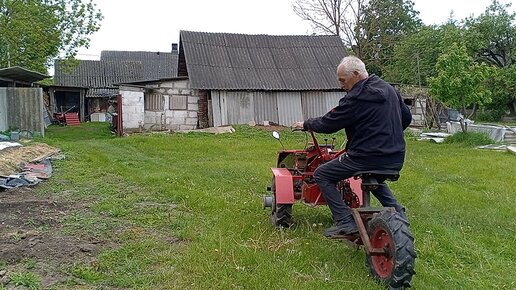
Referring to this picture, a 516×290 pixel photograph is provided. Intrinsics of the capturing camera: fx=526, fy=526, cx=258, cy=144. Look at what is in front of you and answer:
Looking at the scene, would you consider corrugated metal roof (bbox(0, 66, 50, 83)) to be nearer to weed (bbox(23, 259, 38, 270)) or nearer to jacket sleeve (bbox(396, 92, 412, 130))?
weed (bbox(23, 259, 38, 270))

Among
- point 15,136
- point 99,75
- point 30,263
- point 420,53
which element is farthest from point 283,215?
point 420,53

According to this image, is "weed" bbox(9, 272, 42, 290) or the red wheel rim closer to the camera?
"weed" bbox(9, 272, 42, 290)

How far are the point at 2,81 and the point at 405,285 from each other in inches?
783

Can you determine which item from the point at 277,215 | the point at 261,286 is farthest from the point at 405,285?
the point at 277,215

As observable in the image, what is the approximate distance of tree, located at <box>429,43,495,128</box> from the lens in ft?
61.8

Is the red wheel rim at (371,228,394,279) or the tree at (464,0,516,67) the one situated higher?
the tree at (464,0,516,67)

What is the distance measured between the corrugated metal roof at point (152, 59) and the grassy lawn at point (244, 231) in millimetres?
35088

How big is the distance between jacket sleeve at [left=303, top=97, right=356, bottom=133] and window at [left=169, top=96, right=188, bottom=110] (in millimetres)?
19082

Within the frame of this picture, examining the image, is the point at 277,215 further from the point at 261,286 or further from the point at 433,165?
the point at 433,165

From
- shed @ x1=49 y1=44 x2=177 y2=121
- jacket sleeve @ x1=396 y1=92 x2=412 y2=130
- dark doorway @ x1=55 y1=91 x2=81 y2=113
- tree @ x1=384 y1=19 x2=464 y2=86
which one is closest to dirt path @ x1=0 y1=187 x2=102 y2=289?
jacket sleeve @ x1=396 y1=92 x2=412 y2=130

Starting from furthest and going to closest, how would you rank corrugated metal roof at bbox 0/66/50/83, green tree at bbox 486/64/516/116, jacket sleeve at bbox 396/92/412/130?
green tree at bbox 486/64/516/116 → corrugated metal roof at bbox 0/66/50/83 → jacket sleeve at bbox 396/92/412/130

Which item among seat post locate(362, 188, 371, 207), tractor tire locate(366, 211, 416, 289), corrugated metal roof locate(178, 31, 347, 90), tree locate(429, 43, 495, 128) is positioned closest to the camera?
tractor tire locate(366, 211, 416, 289)

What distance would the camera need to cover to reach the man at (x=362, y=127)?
408 centimetres

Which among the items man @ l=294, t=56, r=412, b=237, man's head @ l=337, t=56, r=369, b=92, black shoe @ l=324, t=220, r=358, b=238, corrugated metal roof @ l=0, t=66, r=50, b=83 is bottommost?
black shoe @ l=324, t=220, r=358, b=238
